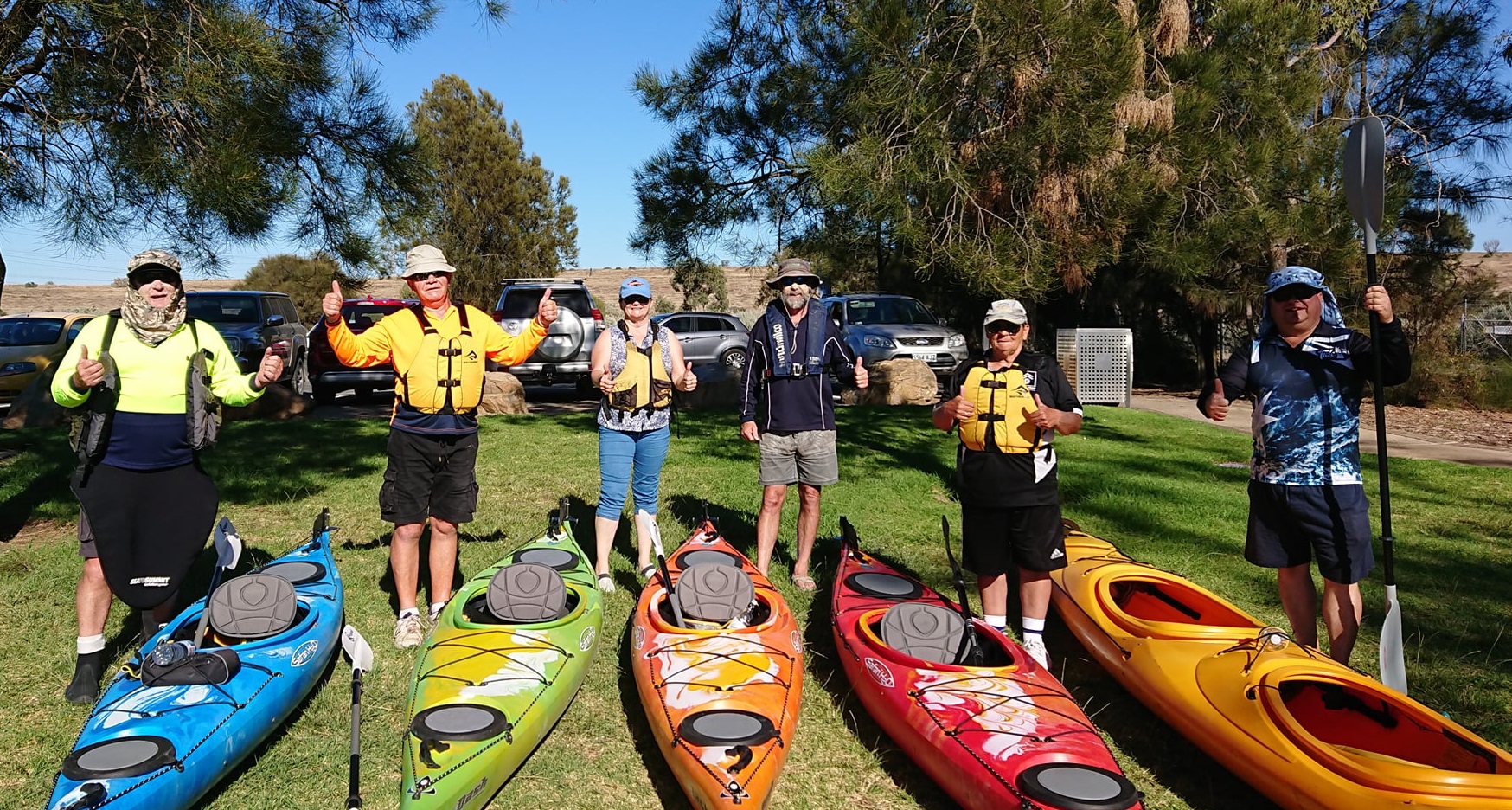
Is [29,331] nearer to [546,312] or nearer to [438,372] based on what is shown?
[438,372]

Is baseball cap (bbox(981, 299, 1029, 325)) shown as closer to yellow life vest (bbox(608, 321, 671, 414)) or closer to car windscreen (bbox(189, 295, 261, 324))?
yellow life vest (bbox(608, 321, 671, 414))

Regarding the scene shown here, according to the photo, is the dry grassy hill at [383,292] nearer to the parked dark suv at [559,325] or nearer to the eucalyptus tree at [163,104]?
the parked dark suv at [559,325]

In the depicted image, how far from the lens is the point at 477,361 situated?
4098 mm

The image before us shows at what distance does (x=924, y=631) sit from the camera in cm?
367

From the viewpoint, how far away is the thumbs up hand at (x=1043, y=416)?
12.1 ft

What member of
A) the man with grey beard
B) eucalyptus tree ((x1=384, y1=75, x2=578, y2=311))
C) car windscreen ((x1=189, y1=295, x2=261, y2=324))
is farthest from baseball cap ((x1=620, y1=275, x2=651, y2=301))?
eucalyptus tree ((x1=384, y1=75, x2=578, y2=311))

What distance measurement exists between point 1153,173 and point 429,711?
688 cm

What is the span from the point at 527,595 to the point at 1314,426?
3330 mm

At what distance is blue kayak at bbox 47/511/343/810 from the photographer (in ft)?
8.71

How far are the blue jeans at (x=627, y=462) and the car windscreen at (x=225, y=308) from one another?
31.2ft

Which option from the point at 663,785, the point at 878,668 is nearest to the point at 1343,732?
the point at 878,668

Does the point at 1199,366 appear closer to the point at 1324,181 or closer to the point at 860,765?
the point at 1324,181

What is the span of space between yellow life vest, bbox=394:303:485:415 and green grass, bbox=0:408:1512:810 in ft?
3.53

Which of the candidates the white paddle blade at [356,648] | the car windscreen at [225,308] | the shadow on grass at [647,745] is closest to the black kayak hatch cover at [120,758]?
the white paddle blade at [356,648]
